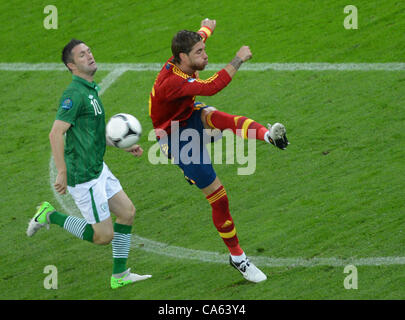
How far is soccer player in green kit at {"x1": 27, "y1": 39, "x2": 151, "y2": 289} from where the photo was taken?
7098 mm

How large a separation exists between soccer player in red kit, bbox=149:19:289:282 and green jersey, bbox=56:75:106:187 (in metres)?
0.69

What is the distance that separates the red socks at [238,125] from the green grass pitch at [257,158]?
4.20 feet

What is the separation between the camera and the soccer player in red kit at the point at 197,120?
7.43 m

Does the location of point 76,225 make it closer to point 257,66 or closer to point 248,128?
point 248,128

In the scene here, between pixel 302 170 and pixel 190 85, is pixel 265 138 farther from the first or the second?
pixel 302 170

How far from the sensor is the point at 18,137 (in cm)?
1122

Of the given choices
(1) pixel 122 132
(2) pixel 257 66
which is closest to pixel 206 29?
(1) pixel 122 132

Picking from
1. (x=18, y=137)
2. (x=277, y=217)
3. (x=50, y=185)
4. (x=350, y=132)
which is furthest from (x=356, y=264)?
(x=18, y=137)

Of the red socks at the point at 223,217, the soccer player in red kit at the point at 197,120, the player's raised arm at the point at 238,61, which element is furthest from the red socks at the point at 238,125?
the red socks at the point at 223,217

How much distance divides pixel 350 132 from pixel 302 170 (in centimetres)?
102

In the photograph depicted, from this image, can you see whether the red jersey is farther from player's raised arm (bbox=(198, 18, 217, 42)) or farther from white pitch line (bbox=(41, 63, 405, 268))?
white pitch line (bbox=(41, 63, 405, 268))

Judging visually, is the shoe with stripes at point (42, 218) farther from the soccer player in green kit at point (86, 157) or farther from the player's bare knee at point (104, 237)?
the player's bare knee at point (104, 237)

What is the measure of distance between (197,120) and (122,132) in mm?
815

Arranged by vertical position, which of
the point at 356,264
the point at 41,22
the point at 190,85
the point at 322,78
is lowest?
the point at 356,264
